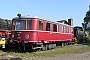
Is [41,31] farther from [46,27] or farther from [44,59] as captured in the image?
[44,59]

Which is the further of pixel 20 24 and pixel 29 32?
pixel 20 24

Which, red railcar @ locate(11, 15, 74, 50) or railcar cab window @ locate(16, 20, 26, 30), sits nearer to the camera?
red railcar @ locate(11, 15, 74, 50)

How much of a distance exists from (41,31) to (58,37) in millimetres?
5463

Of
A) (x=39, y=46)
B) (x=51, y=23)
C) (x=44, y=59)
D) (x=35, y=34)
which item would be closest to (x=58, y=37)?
(x=51, y=23)

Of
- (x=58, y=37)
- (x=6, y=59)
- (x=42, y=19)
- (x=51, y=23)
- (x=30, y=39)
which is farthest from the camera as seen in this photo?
(x=58, y=37)

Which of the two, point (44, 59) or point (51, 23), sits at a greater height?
point (51, 23)

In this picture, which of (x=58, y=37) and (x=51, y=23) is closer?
(x=51, y=23)

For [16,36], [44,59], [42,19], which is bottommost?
[44,59]

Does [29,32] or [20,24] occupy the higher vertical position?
[20,24]

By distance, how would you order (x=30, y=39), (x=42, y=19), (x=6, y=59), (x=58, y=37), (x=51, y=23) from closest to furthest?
(x=6, y=59)
(x=30, y=39)
(x=42, y=19)
(x=51, y=23)
(x=58, y=37)

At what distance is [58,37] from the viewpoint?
77.3ft

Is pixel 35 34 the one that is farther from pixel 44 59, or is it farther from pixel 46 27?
pixel 44 59

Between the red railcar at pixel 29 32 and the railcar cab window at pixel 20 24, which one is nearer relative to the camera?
the red railcar at pixel 29 32

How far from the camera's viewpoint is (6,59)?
528 inches
